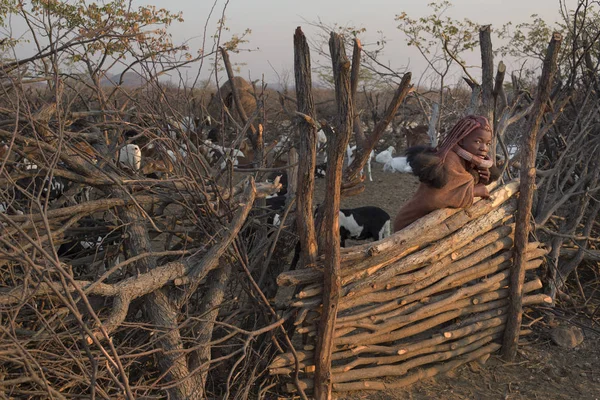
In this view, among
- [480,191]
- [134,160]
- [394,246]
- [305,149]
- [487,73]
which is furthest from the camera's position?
[134,160]

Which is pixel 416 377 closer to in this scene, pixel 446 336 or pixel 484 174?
pixel 446 336

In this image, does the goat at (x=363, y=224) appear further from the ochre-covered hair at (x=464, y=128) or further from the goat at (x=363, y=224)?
the ochre-covered hair at (x=464, y=128)

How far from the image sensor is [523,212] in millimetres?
4223

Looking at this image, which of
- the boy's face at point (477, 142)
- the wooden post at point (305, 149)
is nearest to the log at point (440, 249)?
the wooden post at point (305, 149)

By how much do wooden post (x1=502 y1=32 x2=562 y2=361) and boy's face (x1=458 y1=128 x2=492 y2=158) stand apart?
0.57 metres

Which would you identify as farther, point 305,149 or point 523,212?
point 523,212

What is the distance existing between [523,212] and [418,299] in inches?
41.3

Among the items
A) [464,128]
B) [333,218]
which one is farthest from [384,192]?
[333,218]

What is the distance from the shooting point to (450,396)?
3941 mm

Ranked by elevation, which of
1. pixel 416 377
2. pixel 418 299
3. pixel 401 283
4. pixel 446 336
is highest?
pixel 401 283

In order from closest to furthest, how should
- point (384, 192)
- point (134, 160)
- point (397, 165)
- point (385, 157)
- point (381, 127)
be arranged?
point (381, 127), point (134, 160), point (384, 192), point (397, 165), point (385, 157)

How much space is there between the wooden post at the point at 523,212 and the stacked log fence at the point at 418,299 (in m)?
0.06

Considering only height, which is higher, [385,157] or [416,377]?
[385,157]

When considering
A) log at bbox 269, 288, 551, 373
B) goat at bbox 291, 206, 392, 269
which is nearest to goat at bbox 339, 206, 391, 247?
goat at bbox 291, 206, 392, 269
